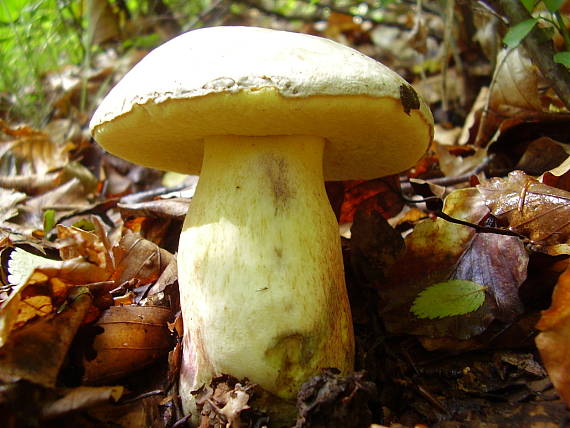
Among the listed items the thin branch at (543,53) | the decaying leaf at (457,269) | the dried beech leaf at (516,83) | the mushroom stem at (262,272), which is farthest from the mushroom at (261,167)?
the dried beech leaf at (516,83)

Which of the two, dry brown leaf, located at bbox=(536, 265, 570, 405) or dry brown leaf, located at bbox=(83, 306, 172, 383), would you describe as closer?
dry brown leaf, located at bbox=(536, 265, 570, 405)

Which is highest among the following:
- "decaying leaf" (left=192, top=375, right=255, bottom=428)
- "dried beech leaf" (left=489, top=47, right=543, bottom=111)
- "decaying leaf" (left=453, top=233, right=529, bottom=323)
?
"dried beech leaf" (left=489, top=47, right=543, bottom=111)

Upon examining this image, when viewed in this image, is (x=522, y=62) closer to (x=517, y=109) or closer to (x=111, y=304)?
(x=517, y=109)

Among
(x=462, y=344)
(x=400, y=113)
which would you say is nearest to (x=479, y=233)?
(x=462, y=344)

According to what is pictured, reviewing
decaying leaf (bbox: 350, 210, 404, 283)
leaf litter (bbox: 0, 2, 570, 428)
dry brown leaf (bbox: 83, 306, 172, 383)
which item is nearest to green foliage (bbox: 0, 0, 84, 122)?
leaf litter (bbox: 0, 2, 570, 428)

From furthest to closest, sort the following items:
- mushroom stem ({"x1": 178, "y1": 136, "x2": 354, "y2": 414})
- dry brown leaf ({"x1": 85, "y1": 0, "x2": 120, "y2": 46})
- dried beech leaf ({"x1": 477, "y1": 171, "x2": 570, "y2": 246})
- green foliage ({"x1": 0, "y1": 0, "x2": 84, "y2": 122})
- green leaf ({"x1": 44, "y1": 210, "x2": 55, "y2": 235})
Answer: dry brown leaf ({"x1": 85, "y1": 0, "x2": 120, "y2": 46}), green foliage ({"x1": 0, "y1": 0, "x2": 84, "y2": 122}), green leaf ({"x1": 44, "y1": 210, "x2": 55, "y2": 235}), dried beech leaf ({"x1": 477, "y1": 171, "x2": 570, "y2": 246}), mushroom stem ({"x1": 178, "y1": 136, "x2": 354, "y2": 414})

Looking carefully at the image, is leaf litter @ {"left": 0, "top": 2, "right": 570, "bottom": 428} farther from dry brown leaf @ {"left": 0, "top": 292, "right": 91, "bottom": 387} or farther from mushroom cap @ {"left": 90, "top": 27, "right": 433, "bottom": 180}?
mushroom cap @ {"left": 90, "top": 27, "right": 433, "bottom": 180}
